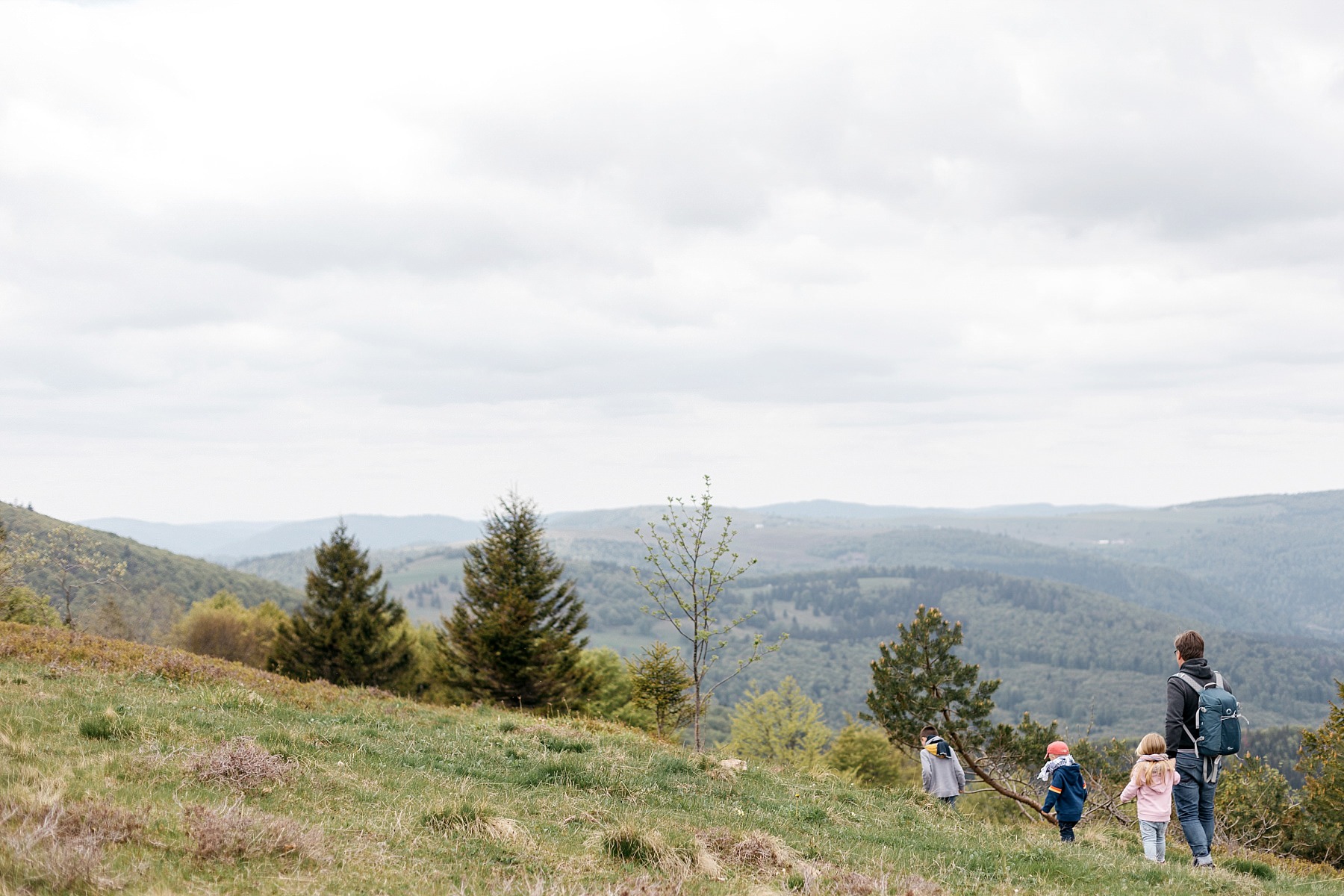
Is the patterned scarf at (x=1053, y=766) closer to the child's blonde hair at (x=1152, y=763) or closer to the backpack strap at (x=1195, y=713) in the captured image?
the child's blonde hair at (x=1152, y=763)

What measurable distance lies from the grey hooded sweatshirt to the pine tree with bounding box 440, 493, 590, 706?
73.3 ft

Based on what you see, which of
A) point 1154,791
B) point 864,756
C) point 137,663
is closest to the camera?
point 1154,791

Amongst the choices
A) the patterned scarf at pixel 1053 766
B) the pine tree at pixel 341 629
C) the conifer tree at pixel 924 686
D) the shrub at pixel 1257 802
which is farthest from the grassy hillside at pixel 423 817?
the pine tree at pixel 341 629

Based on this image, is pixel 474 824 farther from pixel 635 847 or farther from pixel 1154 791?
pixel 1154 791

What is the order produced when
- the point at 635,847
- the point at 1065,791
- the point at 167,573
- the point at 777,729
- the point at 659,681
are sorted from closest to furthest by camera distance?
the point at 635,847
the point at 1065,791
the point at 659,681
the point at 777,729
the point at 167,573

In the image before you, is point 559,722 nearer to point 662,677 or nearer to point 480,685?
point 662,677

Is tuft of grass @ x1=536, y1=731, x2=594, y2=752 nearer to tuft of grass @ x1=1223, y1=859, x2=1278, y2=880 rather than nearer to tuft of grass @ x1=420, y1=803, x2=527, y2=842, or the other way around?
tuft of grass @ x1=420, y1=803, x2=527, y2=842

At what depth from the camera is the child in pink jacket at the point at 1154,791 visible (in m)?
11.9

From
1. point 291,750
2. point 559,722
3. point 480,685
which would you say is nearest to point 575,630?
point 480,685

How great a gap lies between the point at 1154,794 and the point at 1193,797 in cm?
57

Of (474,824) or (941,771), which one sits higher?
(474,824)

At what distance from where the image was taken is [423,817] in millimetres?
7684

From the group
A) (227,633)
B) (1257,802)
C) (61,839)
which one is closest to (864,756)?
(1257,802)

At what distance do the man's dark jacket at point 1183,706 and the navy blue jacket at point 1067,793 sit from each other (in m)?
2.21
